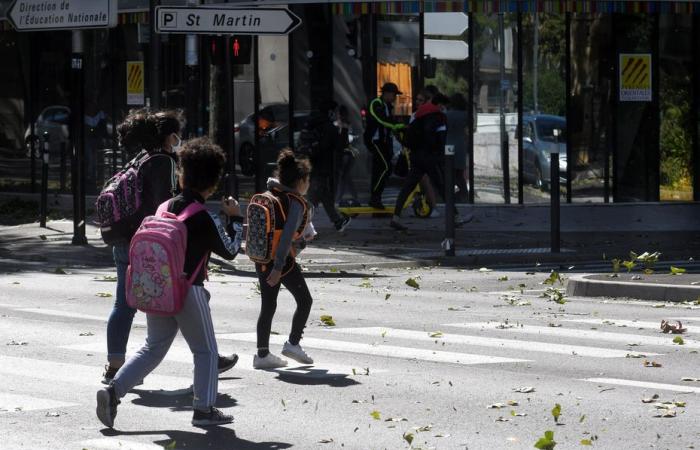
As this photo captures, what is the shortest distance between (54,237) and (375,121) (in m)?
4.74

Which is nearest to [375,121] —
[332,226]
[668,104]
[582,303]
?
[332,226]

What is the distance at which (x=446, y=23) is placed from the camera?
22.2 meters

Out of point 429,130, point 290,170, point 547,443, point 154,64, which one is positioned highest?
point 154,64

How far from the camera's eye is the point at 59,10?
17.9 m

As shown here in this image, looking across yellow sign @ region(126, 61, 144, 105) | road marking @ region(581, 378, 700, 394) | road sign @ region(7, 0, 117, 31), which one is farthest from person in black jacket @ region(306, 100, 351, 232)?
road marking @ region(581, 378, 700, 394)

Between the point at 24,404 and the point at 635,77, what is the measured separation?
1575 cm

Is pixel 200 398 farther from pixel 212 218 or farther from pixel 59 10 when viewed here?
pixel 59 10

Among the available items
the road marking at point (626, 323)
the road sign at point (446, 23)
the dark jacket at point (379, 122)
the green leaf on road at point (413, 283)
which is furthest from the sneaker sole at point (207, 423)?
the road sign at point (446, 23)

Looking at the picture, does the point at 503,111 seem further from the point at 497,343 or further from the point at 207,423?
the point at 207,423

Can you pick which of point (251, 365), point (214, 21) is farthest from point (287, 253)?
point (214, 21)

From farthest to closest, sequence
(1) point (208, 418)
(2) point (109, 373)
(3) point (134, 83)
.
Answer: (3) point (134, 83)
(2) point (109, 373)
(1) point (208, 418)

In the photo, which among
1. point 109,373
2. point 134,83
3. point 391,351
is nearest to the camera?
point 109,373

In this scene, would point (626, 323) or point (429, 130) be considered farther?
point (429, 130)

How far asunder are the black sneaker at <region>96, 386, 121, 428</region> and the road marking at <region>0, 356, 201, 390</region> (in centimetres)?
129
